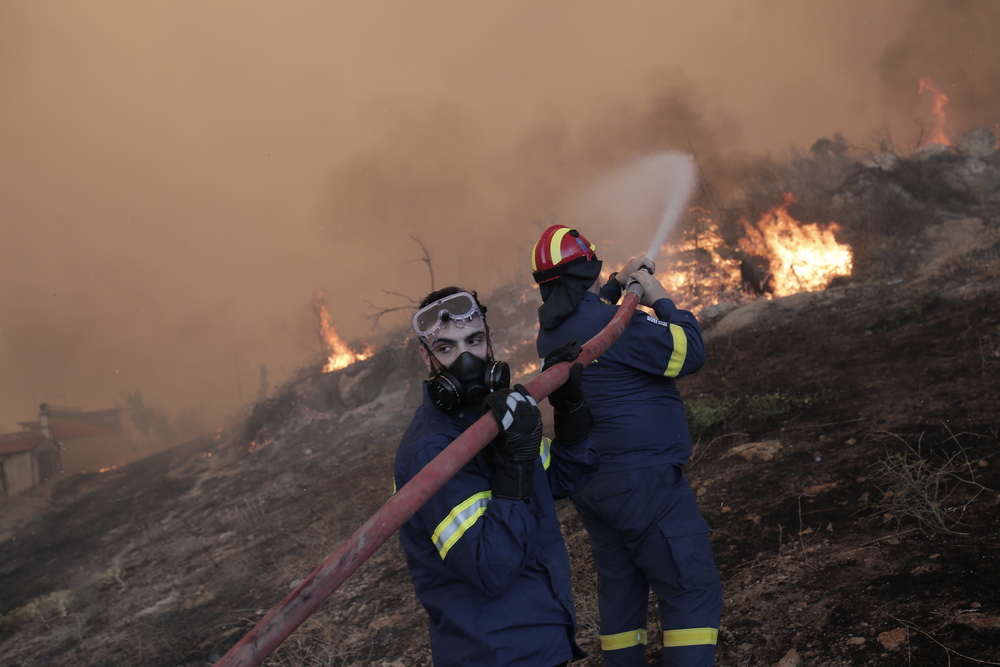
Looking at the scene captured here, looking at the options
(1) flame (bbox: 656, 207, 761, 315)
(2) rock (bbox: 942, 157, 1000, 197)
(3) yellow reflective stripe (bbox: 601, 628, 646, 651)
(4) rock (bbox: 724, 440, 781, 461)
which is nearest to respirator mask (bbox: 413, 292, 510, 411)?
(3) yellow reflective stripe (bbox: 601, 628, 646, 651)

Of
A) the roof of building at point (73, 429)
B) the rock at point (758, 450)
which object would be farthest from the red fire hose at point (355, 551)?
the roof of building at point (73, 429)

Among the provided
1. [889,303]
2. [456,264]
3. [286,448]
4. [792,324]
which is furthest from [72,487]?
[889,303]

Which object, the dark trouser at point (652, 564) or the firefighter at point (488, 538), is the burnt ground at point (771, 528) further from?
the firefighter at point (488, 538)

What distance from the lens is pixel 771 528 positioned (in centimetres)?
401

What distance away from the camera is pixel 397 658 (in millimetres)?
4180

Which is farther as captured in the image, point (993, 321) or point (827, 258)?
point (827, 258)

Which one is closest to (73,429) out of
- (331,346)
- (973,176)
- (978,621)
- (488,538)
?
(331,346)

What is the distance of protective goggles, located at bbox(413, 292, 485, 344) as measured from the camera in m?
2.06

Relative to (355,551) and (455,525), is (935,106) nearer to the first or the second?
(455,525)

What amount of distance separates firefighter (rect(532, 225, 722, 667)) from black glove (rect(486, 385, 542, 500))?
3.17 feet

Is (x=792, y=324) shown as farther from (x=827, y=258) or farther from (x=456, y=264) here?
(x=456, y=264)

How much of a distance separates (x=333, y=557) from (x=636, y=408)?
5.28 feet

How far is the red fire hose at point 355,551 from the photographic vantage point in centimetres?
137

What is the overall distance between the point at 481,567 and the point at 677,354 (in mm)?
1496
